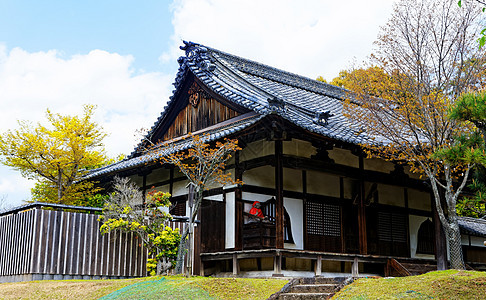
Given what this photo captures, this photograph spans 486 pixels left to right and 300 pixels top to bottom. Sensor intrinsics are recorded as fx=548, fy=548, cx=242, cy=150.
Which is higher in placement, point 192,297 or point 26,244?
point 26,244

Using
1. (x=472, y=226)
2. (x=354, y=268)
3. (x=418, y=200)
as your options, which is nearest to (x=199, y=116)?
(x=354, y=268)

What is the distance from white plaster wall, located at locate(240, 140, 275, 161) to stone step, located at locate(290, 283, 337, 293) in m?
5.28

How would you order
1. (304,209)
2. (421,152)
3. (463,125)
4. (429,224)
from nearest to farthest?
(463,125) < (421,152) < (304,209) < (429,224)

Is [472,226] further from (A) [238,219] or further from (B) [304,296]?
(B) [304,296]

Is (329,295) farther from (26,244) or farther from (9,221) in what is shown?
(9,221)

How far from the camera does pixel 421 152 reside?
14906 mm

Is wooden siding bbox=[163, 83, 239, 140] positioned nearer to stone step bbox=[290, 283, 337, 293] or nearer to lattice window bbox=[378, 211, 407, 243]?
lattice window bbox=[378, 211, 407, 243]

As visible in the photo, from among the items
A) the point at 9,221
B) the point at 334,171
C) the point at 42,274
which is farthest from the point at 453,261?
the point at 9,221

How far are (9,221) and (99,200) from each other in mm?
8298

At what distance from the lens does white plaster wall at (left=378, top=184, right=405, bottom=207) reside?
64.3 ft

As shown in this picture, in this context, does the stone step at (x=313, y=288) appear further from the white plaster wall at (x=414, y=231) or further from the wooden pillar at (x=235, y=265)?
the white plaster wall at (x=414, y=231)

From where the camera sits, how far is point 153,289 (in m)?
11.3

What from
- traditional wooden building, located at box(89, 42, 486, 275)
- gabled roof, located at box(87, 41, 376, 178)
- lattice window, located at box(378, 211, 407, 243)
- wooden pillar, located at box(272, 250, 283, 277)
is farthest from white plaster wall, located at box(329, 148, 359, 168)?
wooden pillar, located at box(272, 250, 283, 277)

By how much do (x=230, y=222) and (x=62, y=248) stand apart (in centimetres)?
471
